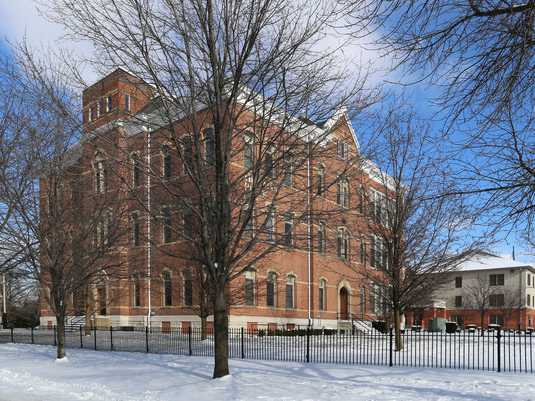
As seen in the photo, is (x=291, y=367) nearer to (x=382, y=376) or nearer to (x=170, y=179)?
(x=382, y=376)

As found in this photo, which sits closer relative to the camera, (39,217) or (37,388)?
(37,388)

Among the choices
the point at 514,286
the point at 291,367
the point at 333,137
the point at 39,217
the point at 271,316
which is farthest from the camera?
the point at 514,286

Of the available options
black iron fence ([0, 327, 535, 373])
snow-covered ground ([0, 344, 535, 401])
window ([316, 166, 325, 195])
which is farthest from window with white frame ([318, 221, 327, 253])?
black iron fence ([0, 327, 535, 373])

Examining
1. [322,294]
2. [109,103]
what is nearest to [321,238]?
[109,103]

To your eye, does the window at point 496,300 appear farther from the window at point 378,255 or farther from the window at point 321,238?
the window at point 321,238

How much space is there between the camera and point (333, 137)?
1251 centimetres

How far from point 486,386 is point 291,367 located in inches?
206

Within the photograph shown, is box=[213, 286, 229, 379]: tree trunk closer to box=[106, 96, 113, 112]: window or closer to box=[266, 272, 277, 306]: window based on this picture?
box=[106, 96, 113, 112]: window

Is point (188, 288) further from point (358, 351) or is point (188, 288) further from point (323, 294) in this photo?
point (358, 351)

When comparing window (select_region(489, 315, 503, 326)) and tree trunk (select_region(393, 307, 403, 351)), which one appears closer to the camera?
tree trunk (select_region(393, 307, 403, 351))

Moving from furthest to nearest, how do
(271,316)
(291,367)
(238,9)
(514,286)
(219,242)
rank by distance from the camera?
(514,286), (271,316), (291,367), (219,242), (238,9)

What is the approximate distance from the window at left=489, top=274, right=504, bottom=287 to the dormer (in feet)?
219

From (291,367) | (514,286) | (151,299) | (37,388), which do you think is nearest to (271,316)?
(151,299)

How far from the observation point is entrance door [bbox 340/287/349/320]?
41812 millimetres
